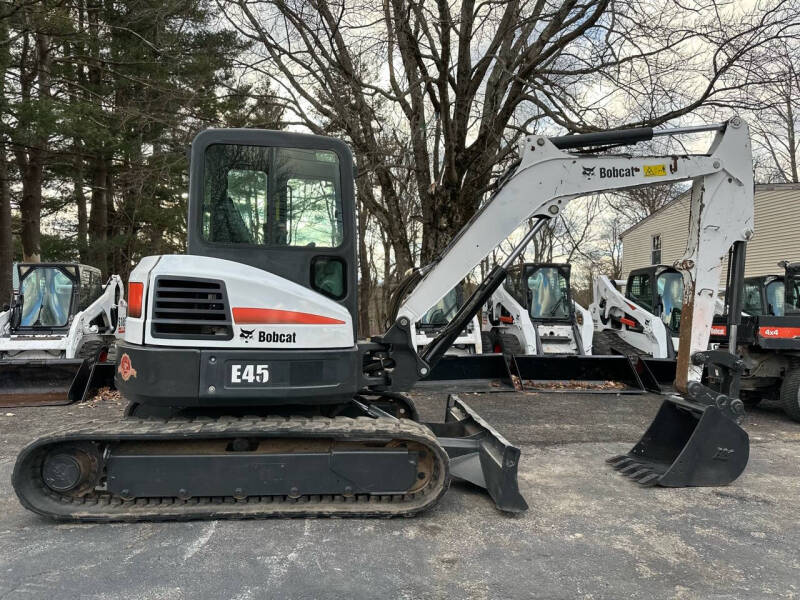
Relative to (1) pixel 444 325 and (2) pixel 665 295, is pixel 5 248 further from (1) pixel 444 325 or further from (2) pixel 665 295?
(2) pixel 665 295

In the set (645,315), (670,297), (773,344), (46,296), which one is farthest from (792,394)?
(46,296)

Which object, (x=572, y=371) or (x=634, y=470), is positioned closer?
(x=634, y=470)

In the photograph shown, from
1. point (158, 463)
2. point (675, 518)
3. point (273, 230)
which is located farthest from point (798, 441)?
point (158, 463)

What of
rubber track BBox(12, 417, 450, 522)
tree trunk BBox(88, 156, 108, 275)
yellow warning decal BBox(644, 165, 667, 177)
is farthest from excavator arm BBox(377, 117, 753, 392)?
tree trunk BBox(88, 156, 108, 275)

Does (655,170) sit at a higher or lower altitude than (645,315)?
higher

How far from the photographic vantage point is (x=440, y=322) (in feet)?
40.4

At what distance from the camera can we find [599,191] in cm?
522

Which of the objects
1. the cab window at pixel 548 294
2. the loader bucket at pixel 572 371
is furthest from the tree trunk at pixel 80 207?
the loader bucket at pixel 572 371

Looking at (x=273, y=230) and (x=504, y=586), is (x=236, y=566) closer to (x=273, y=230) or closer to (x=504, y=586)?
(x=504, y=586)

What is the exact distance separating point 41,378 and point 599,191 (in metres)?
8.79

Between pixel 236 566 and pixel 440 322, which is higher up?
pixel 440 322

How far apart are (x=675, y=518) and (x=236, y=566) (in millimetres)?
3119

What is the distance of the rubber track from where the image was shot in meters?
3.99

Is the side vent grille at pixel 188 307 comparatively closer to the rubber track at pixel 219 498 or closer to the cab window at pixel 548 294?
the rubber track at pixel 219 498
